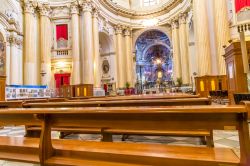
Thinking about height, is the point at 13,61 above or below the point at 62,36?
below

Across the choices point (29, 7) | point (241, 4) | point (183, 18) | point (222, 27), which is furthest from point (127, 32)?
point (241, 4)

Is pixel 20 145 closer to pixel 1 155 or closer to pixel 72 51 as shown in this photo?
pixel 1 155

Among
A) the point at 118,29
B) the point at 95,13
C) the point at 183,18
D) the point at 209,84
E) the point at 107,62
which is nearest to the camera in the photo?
the point at 209,84

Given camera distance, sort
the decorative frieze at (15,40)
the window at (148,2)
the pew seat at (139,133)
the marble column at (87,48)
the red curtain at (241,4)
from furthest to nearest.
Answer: the window at (148,2) < the marble column at (87,48) < the decorative frieze at (15,40) < the red curtain at (241,4) < the pew seat at (139,133)

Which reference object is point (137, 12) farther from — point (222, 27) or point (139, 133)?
point (139, 133)

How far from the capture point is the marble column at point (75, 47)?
1544 cm

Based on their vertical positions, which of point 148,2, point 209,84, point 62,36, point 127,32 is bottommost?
point 209,84

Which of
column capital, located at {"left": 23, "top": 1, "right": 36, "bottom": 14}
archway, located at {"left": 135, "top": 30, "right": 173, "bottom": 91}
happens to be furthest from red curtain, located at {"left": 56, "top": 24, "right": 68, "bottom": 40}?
archway, located at {"left": 135, "top": 30, "right": 173, "bottom": 91}

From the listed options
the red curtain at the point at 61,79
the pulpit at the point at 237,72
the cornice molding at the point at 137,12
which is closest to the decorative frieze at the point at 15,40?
the red curtain at the point at 61,79

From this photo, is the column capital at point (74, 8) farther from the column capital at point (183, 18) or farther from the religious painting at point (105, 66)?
the column capital at point (183, 18)

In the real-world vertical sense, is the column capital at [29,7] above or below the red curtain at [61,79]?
above

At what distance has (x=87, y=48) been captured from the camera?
1570cm

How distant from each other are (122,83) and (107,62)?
2616 mm

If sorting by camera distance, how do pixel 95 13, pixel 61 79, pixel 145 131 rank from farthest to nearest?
pixel 95 13 < pixel 61 79 < pixel 145 131
